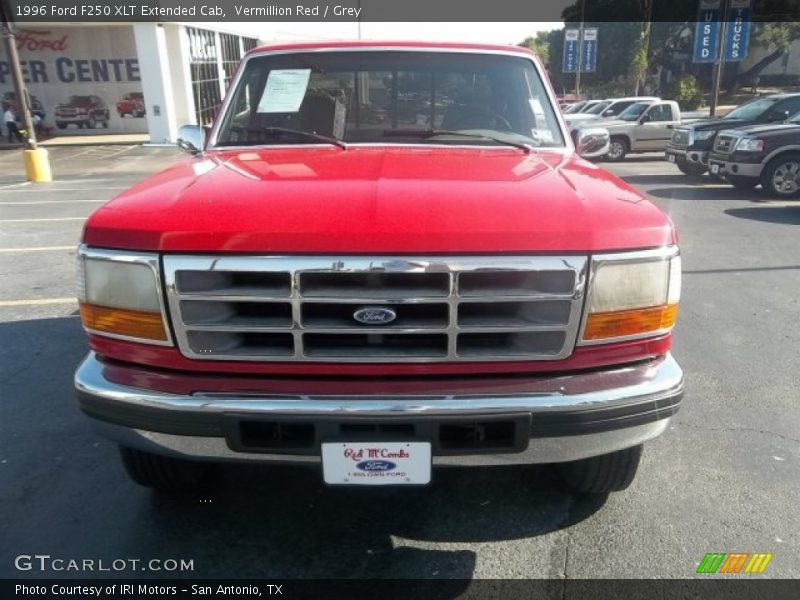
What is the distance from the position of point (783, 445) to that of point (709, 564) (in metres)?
1.17

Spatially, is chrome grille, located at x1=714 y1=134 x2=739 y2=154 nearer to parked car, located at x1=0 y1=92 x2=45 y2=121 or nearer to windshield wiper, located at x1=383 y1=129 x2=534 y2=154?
windshield wiper, located at x1=383 y1=129 x2=534 y2=154

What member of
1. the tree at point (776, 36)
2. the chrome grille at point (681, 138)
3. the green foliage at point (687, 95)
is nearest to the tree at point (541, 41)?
the tree at point (776, 36)

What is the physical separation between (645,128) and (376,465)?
55.0ft

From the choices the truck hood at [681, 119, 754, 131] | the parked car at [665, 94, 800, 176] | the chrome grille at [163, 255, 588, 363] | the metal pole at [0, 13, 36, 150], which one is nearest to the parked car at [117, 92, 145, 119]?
the metal pole at [0, 13, 36, 150]

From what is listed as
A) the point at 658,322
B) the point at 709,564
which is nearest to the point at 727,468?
the point at 709,564

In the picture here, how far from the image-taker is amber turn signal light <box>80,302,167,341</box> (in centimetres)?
216

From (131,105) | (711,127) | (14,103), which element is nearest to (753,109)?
(711,127)

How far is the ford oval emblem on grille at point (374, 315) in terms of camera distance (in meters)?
2.08

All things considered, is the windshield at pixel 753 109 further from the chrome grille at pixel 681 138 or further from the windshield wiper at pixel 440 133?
the windshield wiper at pixel 440 133

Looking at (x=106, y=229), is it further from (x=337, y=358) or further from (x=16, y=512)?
(x=16, y=512)

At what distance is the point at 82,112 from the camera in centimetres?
2595

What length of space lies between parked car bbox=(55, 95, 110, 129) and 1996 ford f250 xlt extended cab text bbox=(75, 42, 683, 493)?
27.5 meters

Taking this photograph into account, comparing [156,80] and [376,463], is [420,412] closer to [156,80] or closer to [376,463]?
[376,463]

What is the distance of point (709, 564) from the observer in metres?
2.44
